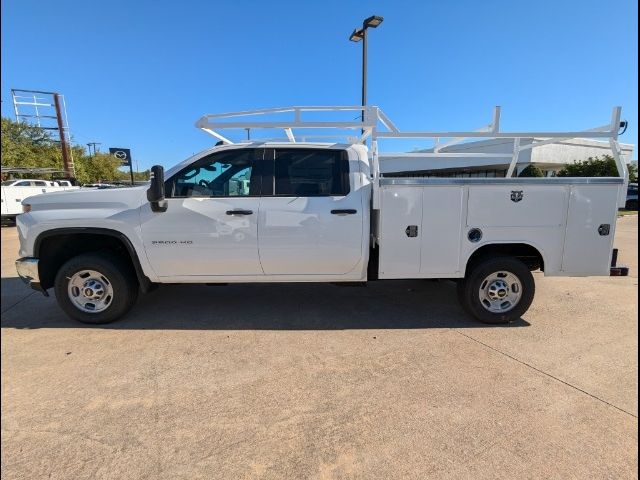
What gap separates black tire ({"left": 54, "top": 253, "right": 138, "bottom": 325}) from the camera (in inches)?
158

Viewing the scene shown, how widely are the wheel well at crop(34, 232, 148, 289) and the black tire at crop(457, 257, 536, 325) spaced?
3576 mm

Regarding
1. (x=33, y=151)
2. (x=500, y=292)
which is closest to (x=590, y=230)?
(x=500, y=292)

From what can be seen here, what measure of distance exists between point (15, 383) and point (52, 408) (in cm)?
62

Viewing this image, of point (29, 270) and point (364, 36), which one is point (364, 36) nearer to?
point (364, 36)

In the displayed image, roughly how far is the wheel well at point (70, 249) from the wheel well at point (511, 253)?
12.2 feet

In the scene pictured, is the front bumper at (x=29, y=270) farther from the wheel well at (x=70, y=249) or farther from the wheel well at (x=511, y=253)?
the wheel well at (x=511, y=253)

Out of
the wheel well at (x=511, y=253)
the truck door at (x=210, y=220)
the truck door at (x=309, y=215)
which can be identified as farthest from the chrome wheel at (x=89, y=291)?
the wheel well at (x=511, y=253)

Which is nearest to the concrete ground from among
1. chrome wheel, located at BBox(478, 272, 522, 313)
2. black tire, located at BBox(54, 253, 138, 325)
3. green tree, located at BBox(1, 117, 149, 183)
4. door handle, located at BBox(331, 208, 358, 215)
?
black tire, located at BBox(54, 253, 138, 325)

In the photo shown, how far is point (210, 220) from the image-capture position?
3889 millimetres

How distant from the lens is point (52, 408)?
261 cm

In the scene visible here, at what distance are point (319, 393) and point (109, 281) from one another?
8.85ft

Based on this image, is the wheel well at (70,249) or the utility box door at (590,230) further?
the wheel well at (70,249)

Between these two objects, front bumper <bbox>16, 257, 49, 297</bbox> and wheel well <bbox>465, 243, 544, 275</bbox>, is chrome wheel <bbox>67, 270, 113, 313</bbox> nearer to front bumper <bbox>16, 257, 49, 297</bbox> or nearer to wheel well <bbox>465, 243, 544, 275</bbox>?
front bumper <bbox>16, 257, 49, 297</bbox>

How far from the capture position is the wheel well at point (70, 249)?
4047mm
